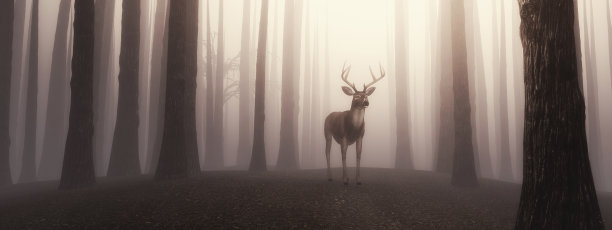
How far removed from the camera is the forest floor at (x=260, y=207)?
6.77m

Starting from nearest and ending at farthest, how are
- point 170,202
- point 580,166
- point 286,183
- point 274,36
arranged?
point 580,166 → point 170,202 → point 286,183 → point 274,36

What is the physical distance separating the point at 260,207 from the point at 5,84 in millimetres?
16092

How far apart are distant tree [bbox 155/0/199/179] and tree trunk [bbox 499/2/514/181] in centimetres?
2048

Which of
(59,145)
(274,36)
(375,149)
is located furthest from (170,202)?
(375,149)

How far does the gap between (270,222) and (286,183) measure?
3.28m

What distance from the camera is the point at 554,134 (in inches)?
203

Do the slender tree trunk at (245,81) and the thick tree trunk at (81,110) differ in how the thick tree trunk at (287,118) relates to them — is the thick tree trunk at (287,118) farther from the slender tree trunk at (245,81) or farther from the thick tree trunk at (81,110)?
the thick tree trunk at (81,110)

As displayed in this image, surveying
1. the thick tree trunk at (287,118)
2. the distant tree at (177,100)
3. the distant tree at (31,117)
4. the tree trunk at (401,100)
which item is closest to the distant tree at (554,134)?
the distant tree at (177,100)

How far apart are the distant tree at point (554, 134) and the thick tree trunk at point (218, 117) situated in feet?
80.9

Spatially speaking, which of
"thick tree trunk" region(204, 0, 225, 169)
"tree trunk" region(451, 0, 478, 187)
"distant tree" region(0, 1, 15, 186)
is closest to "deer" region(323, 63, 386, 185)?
"tree trunk" region(451, 0, 478, 187)

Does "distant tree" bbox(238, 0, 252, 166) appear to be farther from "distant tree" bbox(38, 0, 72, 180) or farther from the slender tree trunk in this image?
"distant tree" bbox(38, 0, 72, 180)

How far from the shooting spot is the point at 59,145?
79.5ft

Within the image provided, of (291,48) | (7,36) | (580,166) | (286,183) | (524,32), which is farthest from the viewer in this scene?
(291,48)

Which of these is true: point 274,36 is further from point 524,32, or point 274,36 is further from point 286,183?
point 524,32
